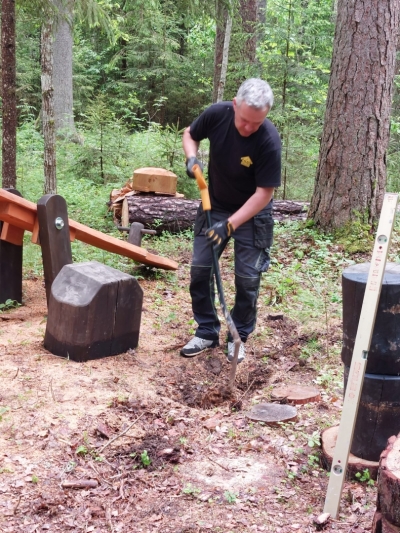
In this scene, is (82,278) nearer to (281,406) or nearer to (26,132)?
(281,406)

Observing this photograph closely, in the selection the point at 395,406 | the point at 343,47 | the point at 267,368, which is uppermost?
the point at 343,47

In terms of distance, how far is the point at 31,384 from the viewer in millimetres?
3473

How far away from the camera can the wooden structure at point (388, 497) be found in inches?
79.4

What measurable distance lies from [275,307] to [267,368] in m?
1.37

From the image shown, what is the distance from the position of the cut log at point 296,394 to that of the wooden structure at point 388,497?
4.95 feet

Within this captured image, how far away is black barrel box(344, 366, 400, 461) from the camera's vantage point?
2688 mm

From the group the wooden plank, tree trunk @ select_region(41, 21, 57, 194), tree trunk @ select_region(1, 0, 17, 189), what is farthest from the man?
tree trunk @ select_region(41, 21, 57, 194)

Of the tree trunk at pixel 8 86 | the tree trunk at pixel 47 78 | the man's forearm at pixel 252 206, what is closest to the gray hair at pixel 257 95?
the man's forearm at pixel 252 206

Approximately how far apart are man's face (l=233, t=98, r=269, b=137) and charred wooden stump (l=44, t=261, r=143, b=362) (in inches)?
53.6

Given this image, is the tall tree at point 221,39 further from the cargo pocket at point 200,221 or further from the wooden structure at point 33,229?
the cargo pocket at point 200,221

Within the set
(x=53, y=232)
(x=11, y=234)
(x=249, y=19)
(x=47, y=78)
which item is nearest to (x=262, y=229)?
(x=53, y=232)

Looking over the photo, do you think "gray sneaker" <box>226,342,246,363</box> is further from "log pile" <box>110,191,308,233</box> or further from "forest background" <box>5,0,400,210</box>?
"forest background" <box>5,0,400,210</box>

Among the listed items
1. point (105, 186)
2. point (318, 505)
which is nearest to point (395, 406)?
point (318, 505)

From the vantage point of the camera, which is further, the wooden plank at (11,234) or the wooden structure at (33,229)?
the wooden plank at (11,234)
